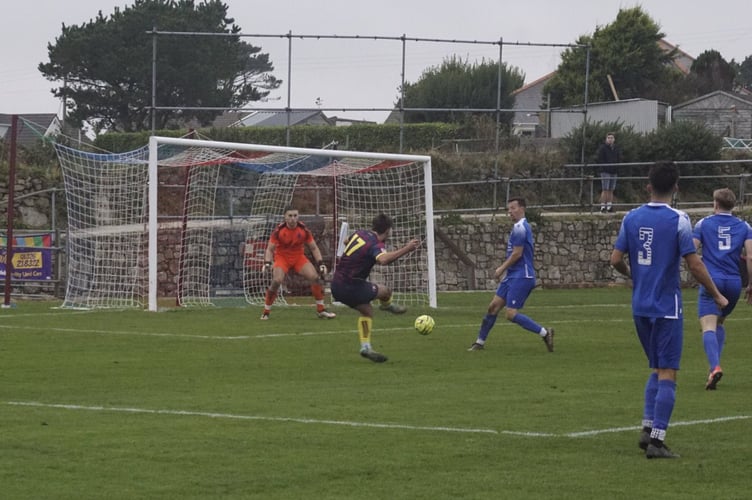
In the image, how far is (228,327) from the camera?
856 inches

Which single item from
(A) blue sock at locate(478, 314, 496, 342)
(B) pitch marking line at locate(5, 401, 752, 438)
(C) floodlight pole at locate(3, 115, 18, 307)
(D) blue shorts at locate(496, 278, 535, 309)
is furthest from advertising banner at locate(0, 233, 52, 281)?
(B) pitch marking line at locate(5, 401, 752, 438)

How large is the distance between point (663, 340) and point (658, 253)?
0.63 m

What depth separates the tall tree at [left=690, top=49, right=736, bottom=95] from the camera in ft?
305

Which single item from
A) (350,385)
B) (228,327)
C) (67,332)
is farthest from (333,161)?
(350,385)

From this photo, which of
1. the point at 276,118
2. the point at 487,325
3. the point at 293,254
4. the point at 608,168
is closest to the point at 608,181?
the point at 608,168

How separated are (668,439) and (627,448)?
55 centimetres

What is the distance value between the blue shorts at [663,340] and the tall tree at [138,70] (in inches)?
1284

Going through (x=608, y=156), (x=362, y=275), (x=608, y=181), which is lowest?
(x=362, y=275)

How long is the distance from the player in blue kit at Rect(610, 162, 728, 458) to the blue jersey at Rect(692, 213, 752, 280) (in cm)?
473

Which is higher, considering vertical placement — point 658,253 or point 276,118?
point 276,118

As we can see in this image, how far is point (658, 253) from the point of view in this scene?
10.1 meters

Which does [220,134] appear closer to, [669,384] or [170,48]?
[170,48]

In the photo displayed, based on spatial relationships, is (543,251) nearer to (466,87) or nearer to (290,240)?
(290,240)

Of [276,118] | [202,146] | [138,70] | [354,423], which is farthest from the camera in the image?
[138,70]
